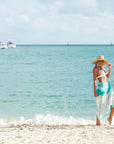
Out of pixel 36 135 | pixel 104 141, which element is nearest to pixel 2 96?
pixel 36 135

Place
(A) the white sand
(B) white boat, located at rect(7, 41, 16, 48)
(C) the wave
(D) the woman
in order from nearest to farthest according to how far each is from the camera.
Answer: (A) the white sand → (D) the woman → (C) the wave → (B) white boat, located at rect(7, 41, 16, 48)

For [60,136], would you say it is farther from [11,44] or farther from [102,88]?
[11,44]

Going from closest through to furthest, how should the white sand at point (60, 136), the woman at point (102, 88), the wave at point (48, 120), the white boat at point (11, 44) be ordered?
the white sand at point (60, 136) < the woman at point (102, 88) < the wave at point (48, 120) < the white boat at point (11, 44)

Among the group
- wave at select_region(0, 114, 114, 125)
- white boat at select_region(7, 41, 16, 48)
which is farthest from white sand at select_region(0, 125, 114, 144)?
white boat at select_region(7, 41, 16, 48)

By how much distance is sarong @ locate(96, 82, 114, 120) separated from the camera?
6.41 meters

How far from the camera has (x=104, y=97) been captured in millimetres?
6469

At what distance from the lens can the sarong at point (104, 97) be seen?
6410 mm

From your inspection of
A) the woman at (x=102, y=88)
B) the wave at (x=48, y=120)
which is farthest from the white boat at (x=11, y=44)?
the woman at (x=102, y=88)

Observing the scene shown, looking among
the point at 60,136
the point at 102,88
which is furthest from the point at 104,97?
the point at 60,136

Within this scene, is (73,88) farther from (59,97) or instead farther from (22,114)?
(22,114)

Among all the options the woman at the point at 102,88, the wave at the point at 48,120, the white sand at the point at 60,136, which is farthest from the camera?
the wave at the point at 48,120

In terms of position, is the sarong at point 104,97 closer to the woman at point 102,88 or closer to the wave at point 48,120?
the woman at point 102,88

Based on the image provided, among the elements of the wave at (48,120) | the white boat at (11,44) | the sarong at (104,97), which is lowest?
the wave at (48,120)

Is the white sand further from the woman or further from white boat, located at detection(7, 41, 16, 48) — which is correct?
white boat, located at detection(7, 41, 16, 48)
